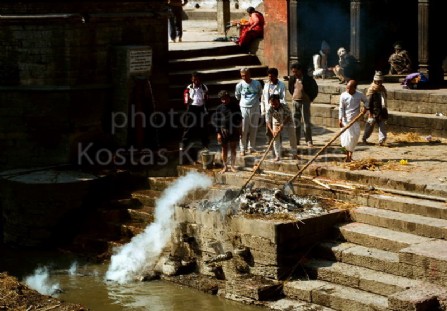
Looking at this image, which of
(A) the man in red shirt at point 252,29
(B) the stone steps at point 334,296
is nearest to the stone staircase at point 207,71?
(A) the man in red shirt at point 252,29

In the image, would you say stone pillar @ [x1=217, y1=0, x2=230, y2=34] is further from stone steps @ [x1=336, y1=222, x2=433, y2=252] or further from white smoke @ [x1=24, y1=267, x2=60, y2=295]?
stone steps @ [x1=336, y1=222, x2=433, y2=252]

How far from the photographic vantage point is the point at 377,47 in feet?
77.3

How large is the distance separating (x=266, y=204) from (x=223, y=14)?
42.7ft

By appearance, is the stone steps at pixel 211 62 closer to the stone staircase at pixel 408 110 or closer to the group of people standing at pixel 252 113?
the stone staircase at pixel 408 110

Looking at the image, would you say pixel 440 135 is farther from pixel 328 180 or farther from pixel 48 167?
pixel 48 167

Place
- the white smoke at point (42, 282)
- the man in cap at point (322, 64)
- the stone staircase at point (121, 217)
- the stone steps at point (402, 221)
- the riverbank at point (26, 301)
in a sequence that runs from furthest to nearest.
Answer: the man in cap at point (322, 64)
the stone staircase at point (121, 217)
the white smoke at point (42, 282)
the stone steps at point (402, 221)
the riverbank at point (26, 301)

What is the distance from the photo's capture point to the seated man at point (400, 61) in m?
23.0

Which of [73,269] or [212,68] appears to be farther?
[212,68]

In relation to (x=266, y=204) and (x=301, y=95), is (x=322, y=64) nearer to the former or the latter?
(x=301, y=95)

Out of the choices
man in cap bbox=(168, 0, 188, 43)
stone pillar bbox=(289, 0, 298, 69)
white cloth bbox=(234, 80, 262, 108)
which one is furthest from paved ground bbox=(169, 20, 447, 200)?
man in cap bbox=(168, 0, 188, 43)

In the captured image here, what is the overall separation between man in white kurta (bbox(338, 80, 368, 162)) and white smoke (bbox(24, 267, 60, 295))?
17.0 feet

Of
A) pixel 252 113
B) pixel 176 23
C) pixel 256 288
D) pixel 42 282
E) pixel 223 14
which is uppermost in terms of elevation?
pixel 223 14

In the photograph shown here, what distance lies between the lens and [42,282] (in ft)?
56.3

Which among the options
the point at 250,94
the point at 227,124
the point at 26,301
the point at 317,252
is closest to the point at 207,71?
the point at 250,94
